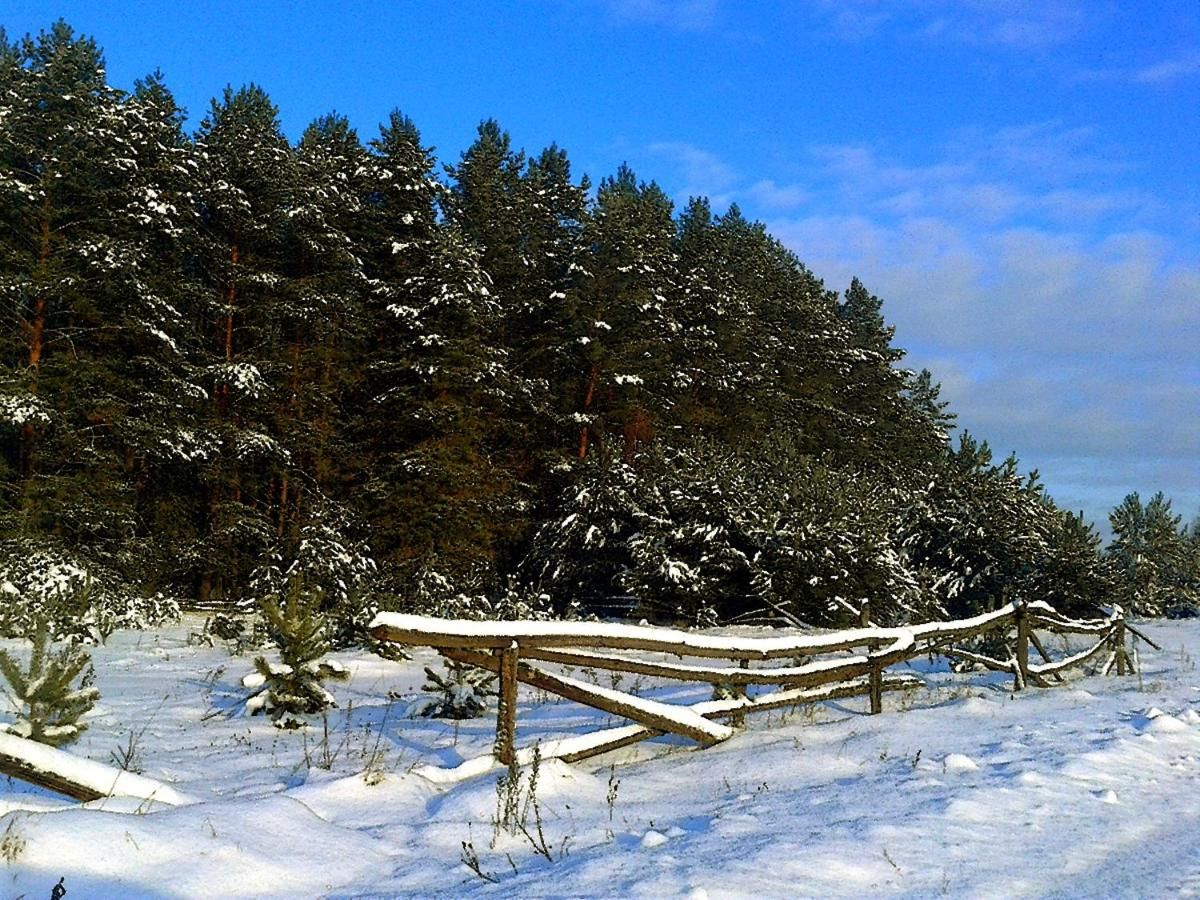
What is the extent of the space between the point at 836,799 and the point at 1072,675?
30.3 feet

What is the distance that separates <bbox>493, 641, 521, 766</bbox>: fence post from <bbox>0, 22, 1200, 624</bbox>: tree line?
379 inches

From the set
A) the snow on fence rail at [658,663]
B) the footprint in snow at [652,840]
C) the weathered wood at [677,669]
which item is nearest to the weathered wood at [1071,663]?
the snow on fence rail at [658,663]

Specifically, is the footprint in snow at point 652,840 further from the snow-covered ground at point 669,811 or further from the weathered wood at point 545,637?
A: the weathered wood at point 545,637

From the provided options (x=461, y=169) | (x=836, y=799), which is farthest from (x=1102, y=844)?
(x=461, y=169)

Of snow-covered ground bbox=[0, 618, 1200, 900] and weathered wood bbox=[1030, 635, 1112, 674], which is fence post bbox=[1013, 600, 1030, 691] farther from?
snow-covered ground bbox=[0, 618, 1200, 900]

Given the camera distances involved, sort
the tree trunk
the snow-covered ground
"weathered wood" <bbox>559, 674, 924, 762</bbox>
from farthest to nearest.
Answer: the tree trunk < "weathered wood" <bbox>559, 674, 924, 762</bbox> < the snow-covered ground

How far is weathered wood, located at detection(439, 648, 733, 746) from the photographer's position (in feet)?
22.0

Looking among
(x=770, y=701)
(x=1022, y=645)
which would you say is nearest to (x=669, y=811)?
(x=770, y=701)

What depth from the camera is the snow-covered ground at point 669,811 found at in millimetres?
4152

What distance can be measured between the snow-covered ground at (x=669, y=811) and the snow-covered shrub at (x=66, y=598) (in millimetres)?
5974

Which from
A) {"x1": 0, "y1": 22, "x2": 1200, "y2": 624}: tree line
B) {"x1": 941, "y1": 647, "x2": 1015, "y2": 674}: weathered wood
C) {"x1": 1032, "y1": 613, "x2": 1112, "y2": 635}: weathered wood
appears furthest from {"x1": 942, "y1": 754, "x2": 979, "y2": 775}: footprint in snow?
{"x1": 0, "y1": 22, "x2": 1200, "y2": 624}: tree line

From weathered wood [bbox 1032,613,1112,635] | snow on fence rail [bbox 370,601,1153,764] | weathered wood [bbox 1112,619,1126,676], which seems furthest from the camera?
weathered wood [bbox 1112,619,1126,676]

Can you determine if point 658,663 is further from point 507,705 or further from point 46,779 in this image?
point 46,779

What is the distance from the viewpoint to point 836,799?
573 centimetres
